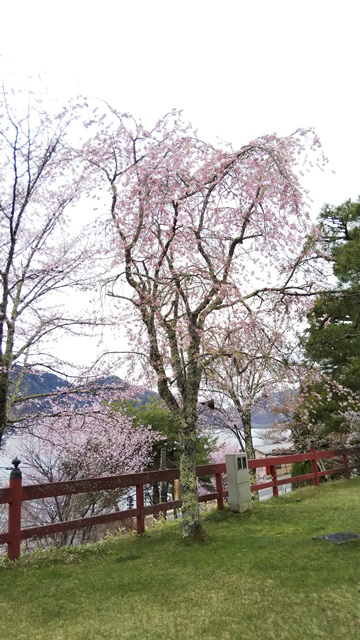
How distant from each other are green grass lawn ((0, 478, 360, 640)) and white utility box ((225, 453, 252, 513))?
1.14 meters

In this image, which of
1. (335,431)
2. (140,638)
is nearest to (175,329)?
(140,638)

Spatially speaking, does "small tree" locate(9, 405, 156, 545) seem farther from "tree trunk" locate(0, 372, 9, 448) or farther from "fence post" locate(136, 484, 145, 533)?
"tree trunk" locate(0, 372, 9, 448)

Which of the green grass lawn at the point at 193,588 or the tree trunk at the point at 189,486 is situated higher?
the tree trunk at the point at 189,486

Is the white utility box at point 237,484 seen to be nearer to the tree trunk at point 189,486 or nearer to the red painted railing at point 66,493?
the red painted railing at point 66,493

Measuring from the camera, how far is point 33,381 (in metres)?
8.73

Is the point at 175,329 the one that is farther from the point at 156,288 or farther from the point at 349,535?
the point at 349,535

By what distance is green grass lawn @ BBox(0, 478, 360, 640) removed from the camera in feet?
11.1

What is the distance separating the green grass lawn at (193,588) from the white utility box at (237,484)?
3.73ft

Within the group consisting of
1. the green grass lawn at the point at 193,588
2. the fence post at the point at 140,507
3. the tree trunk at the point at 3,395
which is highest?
the tree trunk at the point at 3,395

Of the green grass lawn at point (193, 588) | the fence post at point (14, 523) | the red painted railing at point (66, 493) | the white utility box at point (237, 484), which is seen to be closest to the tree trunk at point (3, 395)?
the red painted railing at point (66, 493)

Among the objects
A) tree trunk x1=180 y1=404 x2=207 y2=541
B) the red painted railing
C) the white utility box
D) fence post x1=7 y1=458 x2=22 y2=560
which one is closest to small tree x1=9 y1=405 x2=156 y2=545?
the white utility box

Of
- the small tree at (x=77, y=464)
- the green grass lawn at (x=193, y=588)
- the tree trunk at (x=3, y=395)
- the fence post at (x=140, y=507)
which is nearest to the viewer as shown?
the green grass lawn at (x=193, y=588)

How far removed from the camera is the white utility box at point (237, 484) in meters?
8.24

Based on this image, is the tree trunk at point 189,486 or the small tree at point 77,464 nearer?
the tree trunk at point 189,486
